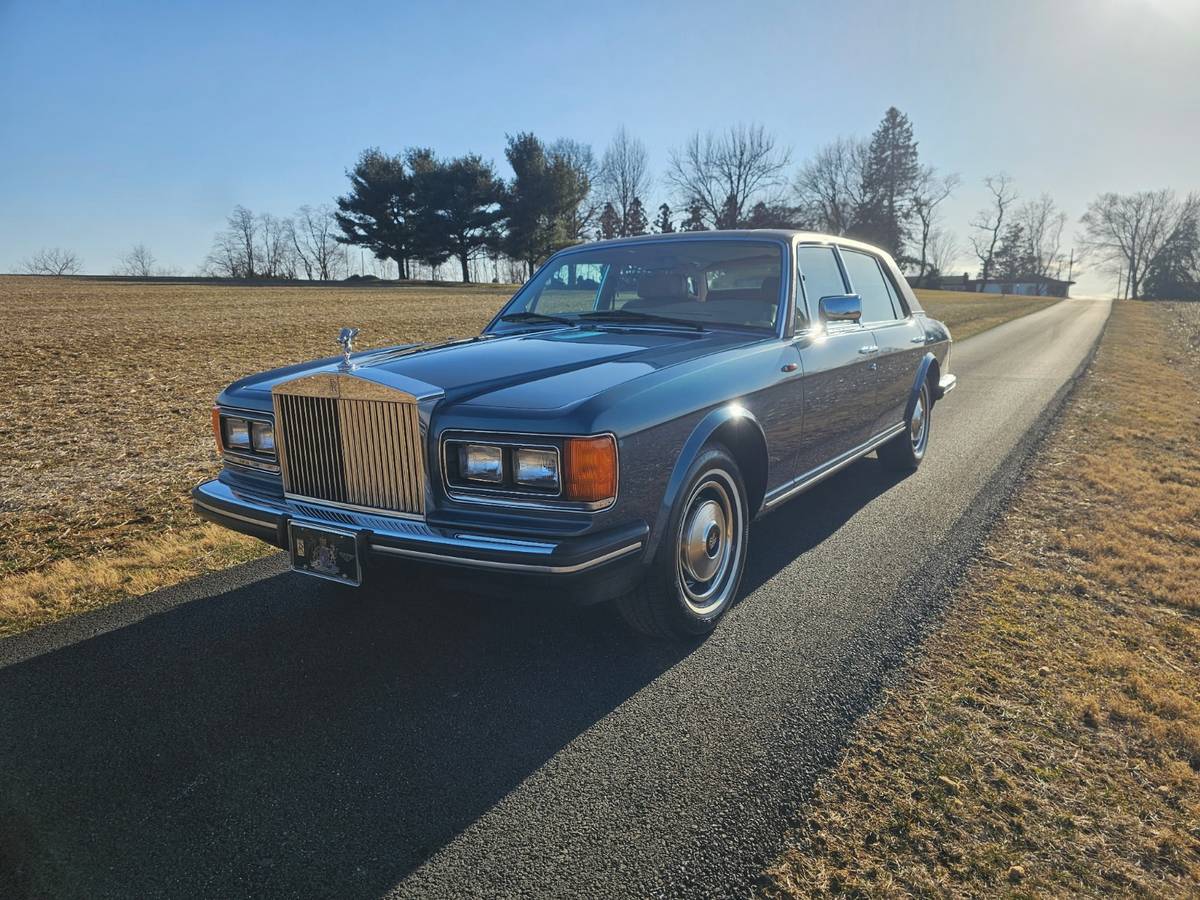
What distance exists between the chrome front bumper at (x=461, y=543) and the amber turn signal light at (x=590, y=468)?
0.14 meters

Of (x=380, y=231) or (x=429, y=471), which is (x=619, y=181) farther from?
(x=429, y=471)

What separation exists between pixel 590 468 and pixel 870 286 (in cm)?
351

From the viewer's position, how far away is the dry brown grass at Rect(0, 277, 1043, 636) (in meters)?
A: 3.73

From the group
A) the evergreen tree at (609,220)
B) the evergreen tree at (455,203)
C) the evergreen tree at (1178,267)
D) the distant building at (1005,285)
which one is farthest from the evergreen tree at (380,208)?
the evergreen tree at (1178,267)

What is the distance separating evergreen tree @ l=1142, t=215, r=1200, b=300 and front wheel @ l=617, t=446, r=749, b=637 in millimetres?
91347

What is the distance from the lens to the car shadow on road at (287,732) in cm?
187

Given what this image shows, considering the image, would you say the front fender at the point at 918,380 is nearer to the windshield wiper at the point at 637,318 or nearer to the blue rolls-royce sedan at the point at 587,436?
the blue rolls-royce sedan at the point at 587,436

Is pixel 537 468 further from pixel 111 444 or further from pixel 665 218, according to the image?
pixel 665 218

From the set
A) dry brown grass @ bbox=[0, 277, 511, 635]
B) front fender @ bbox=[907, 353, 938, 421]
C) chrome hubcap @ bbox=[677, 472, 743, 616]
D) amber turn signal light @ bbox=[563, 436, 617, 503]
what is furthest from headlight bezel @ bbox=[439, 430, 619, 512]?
front fender @ bbox=[907, 353, 938, 421]

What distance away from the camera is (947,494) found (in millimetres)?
5051

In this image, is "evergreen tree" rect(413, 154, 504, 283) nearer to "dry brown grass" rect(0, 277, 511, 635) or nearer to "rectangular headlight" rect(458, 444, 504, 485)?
"dry brown grass" rect(0, 277, 511, 635)

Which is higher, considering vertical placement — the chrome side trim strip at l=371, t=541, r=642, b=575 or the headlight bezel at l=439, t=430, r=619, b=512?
the headlight bezel at l=439, t=430, r=619, b=512

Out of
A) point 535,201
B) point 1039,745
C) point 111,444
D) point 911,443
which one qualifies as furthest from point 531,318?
point 535,201

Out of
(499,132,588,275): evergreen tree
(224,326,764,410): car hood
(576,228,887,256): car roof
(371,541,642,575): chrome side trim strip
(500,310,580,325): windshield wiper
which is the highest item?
(499,132,588,275): evergreen tree
